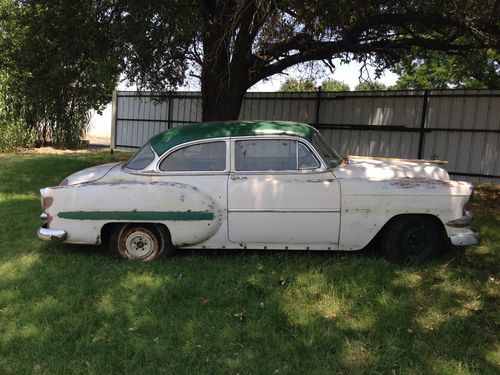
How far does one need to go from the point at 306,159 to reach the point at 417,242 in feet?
4.85

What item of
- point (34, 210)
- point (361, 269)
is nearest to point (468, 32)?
point (361, 269)

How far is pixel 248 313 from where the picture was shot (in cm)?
421

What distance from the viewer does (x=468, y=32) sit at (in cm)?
1027

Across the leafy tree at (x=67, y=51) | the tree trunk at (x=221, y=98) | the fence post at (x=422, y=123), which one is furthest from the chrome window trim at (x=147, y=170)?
the fence post at (x=422, y=123)

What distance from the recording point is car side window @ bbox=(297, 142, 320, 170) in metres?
5.23

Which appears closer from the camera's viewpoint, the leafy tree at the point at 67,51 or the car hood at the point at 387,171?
the car hood at the point at 387,171

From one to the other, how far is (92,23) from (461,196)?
7.10 m

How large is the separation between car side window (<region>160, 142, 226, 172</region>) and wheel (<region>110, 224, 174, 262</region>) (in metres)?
0.69

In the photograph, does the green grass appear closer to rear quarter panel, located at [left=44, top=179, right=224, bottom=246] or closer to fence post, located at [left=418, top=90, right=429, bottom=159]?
rear quarter panel, located at [left=44, top=179, right=224, bottom=246]

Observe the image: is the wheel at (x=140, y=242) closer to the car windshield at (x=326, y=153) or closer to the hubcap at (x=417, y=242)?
the car windshield at (x=326, y=153)

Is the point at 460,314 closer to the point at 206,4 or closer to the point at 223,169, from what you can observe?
the point at 223,169

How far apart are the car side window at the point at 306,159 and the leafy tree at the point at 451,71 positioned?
8.95 meters

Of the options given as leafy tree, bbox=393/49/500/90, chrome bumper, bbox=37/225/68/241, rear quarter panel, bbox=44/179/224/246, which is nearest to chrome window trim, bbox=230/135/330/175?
rear quarter panel, bbox=44/179/224/246

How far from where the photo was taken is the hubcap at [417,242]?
5.25 m
